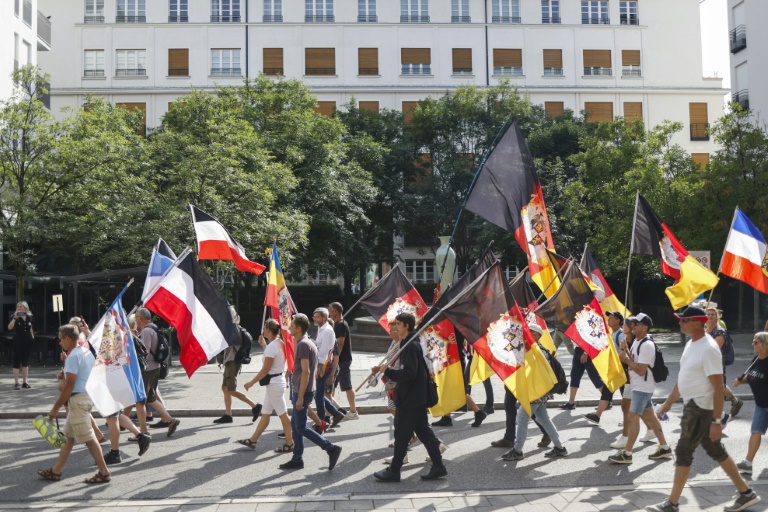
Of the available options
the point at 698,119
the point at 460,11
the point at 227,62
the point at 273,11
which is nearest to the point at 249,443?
the point at 227,62

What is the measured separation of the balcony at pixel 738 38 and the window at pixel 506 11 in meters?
14.9

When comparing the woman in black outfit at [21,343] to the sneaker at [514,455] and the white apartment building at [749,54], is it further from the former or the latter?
the white apartment building at [749,54]

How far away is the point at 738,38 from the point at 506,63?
1491 cm

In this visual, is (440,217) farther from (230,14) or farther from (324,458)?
(324,458)

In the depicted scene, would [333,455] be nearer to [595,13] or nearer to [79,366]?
[79,366]

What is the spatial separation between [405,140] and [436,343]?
3238 cm

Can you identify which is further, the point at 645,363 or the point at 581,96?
the point at 581,96

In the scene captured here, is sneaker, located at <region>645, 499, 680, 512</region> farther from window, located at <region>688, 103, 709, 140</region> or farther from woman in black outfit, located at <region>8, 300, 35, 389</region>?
window, located at <region>688, 103, 709, 140</region>

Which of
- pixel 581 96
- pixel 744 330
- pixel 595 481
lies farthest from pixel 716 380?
pixel 581 96

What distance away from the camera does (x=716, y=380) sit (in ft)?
21.1

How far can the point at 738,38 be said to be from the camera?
35.1 metres

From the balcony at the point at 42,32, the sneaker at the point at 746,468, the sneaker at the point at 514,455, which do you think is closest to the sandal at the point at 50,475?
the sneaker at the point at 514,455

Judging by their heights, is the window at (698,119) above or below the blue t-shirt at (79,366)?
above

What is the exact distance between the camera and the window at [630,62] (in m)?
47.5
